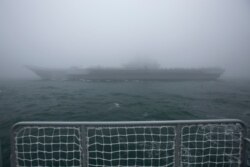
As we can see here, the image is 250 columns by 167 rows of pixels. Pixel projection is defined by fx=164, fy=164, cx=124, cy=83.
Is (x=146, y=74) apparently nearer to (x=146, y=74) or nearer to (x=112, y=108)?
(x=146, y=74)

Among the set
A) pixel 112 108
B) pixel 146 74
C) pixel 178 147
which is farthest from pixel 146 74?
pixel 178 147

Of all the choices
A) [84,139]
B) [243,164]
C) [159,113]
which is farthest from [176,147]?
[159,113]

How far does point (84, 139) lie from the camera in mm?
2082

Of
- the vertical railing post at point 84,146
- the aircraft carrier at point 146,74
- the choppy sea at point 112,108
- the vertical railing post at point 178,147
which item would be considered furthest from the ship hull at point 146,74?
the vertical railing post at point 84,146

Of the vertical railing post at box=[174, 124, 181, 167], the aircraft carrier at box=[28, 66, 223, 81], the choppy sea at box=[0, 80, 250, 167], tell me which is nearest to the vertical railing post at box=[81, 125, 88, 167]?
the vertical railing post at box=[174, 124, 181, 167]

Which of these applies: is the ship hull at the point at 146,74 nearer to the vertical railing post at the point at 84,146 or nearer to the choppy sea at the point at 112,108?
the choppy sea at the point at 112,108

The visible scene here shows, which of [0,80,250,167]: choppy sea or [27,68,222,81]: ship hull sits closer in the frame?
[0,80,250,167]: choppy sea

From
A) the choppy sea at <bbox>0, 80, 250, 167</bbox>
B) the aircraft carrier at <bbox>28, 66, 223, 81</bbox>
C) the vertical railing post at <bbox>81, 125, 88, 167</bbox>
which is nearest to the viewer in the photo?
the vertical railing post at <bbox>81, 125, 88, 167</bbox>

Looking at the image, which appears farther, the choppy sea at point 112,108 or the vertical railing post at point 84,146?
the choppy sea at point 112,108

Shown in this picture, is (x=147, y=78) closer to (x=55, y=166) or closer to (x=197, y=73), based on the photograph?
(x=197, y=73)

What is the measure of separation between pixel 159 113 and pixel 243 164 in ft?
33.2

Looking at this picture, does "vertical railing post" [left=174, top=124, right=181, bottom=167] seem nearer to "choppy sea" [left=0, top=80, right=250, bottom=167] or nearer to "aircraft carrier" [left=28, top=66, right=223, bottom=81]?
"choppy sea" [left=0, top=80, right=250, bottom=167]

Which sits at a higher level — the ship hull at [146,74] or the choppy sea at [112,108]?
the ship hull at [146,74]

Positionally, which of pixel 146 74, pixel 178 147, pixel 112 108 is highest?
pixel 146 74
